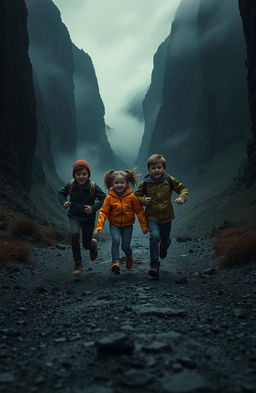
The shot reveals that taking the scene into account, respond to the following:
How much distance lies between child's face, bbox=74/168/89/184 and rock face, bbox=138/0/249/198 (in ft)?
205

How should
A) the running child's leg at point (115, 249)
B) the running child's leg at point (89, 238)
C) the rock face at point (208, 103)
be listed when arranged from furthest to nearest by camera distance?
the rock face at point (208, 103)
the running child's leg at point (89, 238)
the running child's leg at point (115, 249)

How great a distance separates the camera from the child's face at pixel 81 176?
→ 26.1ft

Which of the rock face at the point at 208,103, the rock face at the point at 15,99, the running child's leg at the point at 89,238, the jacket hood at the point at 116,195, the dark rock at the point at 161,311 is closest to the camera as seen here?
the dark rock at the point at 161,311

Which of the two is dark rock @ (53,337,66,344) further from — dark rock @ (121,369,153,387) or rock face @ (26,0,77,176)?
rock face @ (26,0,77,176)

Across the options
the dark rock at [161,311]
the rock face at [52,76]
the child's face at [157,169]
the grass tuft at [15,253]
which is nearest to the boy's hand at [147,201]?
the child's face at [157,169]

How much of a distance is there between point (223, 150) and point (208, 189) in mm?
8953

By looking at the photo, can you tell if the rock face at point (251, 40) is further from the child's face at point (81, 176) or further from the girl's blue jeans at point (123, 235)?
the girl's blue jeans at point (123, 235)

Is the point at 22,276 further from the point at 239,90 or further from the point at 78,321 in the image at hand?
the point at 239,90

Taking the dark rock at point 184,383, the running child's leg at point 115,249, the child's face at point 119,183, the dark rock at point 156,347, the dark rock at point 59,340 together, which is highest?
the child's face at point 119,183

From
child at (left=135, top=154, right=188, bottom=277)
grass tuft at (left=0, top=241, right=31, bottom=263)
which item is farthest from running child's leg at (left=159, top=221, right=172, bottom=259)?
grass tuft at (left=0, top=241, right=31, bottom=263)

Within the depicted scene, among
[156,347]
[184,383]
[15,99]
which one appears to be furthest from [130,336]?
[15,99]

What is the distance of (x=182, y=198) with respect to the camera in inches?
296

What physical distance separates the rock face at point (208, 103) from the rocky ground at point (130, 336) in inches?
2538

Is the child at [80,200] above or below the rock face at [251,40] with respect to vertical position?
below
